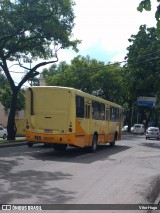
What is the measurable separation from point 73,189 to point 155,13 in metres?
5.37

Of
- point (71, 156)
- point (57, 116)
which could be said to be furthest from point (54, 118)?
point (71, 156)

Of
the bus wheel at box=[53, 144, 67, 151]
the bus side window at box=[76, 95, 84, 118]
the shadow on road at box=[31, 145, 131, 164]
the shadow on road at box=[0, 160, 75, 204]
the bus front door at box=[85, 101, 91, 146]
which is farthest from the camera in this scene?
the bus wheel at box=[53, 144, 67, 151]

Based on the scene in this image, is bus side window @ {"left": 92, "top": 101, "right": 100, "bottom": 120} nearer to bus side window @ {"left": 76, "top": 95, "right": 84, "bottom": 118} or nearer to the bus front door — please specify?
the bus front door

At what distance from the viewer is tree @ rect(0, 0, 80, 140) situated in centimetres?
2642

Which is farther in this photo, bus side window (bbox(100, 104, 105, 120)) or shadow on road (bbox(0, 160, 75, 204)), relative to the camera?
bus side window (bbox(100, 104, 105, 120))

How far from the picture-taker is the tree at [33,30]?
1040 inches

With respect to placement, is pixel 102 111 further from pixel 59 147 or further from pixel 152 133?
pixel 152 133

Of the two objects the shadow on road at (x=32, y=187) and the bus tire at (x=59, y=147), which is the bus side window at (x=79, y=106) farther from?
the shadow on road at (x=32, y=187)

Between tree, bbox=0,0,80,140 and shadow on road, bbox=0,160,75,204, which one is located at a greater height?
tree, bbox=0,0,80,140

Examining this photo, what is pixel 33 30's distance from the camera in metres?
27.9

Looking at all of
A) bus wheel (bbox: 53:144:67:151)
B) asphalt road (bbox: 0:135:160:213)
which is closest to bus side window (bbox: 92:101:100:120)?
bus wheel (bbox: 53:144:67:151)

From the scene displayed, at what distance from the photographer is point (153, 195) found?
1050 cm

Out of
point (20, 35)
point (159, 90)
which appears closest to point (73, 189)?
point (20, 35)

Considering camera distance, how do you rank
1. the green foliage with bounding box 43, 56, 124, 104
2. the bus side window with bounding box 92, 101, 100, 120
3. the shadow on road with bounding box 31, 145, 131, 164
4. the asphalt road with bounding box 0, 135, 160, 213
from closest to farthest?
the asphalt road with bounding box 0, 135, 160, 213 → the shadow on road with bounding box 31, 145, 131, 164 → the bus side window with bounding box 92, 101, 100, 120 → the green foliage with bounding box 43, 56, 124, 104
